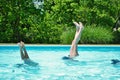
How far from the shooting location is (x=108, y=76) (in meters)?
10.3

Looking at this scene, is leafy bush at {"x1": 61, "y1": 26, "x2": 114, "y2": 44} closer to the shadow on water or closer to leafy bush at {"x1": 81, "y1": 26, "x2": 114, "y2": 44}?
leafy bush at {"x1": 81, "y1": 26, "x2": 114, "y2": 44}

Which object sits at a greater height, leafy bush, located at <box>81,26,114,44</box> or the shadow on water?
the shadow on water

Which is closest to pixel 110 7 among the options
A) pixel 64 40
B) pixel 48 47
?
pixel 64 40

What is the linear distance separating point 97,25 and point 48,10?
362 centimetres

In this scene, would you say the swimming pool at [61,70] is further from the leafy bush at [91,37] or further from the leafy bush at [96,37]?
the leafy bush at [96,37]

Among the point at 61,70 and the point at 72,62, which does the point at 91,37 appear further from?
the point at 61,70

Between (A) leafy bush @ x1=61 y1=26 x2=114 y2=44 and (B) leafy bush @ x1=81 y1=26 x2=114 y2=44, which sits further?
(B) leafy bush @ x1=81 y1=26 x2=114 y2=44

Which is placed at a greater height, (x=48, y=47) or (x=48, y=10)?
(x=48, y=10)

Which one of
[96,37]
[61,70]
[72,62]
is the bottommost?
[96,37]

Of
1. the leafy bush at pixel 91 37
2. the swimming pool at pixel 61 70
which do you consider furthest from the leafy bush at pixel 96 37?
the swimming pool at pixel 61 70

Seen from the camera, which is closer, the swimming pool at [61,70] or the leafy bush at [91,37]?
the swimming pool at [61,70]

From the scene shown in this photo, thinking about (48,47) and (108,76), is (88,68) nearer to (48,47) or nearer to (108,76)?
(108,76)

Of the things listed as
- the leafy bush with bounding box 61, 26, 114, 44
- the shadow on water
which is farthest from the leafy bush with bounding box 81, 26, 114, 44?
the shadow on water

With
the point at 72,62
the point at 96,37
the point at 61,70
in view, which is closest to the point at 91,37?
the point at 96,37
